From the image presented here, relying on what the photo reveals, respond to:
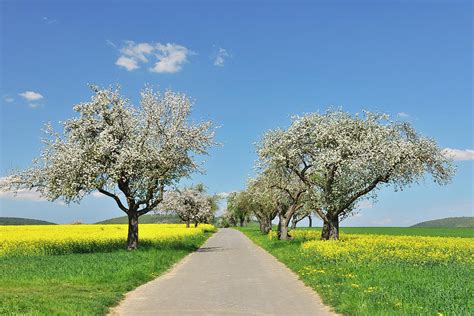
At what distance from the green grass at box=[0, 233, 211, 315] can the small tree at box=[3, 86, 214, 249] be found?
28.3ft

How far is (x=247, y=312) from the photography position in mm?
12633

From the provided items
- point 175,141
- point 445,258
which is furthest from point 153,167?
point 445,258

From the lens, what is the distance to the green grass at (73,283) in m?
12.9

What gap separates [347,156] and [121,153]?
1707 centimetres

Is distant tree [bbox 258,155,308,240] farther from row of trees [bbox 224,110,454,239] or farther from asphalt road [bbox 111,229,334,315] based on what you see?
asphalt road [bbox 111,229,334,315]

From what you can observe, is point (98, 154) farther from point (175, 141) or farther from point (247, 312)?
point (247, 312)

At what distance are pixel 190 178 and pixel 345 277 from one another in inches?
886

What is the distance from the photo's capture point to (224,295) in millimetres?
15602

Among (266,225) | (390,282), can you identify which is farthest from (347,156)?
(266,225)

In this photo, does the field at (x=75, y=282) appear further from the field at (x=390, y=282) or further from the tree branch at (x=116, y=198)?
the tree branch at (x=116, y=198)

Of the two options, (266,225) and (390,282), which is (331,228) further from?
(266,225)

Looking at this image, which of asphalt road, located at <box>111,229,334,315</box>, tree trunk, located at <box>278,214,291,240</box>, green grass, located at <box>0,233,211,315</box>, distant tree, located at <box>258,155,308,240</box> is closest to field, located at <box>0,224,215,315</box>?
green grass, located at <box>0,233,211,315</box>

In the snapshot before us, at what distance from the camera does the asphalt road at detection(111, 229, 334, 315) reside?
512 inches

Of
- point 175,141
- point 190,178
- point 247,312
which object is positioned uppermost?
point 175,141
